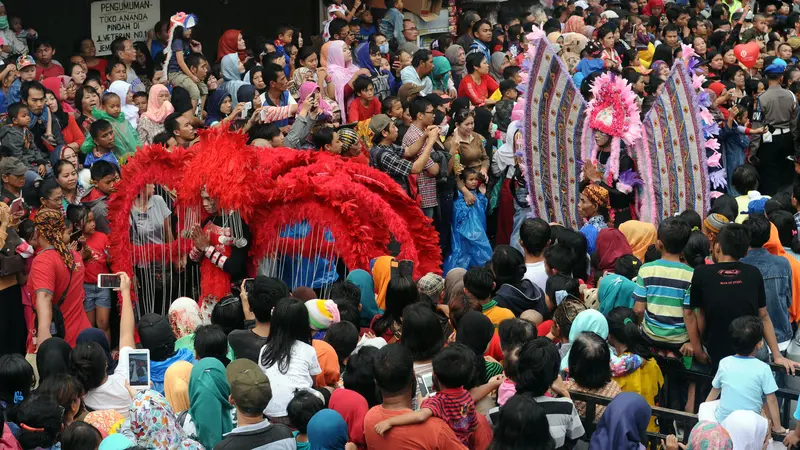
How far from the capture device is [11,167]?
8.12 metres

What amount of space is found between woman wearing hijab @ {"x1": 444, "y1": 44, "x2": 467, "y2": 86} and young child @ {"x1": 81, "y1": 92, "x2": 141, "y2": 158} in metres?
4.50

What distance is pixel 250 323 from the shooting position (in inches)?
250

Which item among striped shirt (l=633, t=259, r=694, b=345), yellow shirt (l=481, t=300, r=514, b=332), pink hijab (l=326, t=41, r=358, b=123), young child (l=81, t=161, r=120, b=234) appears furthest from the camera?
pink hijab (l=326, t=41, r=358, b=123)

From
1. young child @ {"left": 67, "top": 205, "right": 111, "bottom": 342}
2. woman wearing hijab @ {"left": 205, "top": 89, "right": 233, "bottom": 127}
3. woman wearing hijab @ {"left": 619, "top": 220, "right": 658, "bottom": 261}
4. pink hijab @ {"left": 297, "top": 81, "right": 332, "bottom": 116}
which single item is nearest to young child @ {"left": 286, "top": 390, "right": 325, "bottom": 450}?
young child @ {"left": 67, "top": 205, "right": 111, "bottom": 342}

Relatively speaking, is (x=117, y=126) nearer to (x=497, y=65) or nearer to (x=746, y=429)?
(x=497, y=65)

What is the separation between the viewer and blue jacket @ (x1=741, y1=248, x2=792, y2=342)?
6.67 m

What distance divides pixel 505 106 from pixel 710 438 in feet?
21.4

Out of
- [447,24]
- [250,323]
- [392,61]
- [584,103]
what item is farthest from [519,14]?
[250,323]

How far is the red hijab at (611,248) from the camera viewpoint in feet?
23.8

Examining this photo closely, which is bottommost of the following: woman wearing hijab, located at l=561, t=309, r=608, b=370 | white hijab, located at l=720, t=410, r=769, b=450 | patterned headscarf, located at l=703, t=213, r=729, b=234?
white hijab, located at l=720, t=410, r=769, b=450

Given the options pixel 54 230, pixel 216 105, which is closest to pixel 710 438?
pixel 54 230

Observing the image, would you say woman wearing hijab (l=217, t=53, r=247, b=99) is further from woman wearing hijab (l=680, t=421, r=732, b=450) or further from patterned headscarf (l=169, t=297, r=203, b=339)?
woman wearing hijab (l=680, t=421, r=732, b=450)

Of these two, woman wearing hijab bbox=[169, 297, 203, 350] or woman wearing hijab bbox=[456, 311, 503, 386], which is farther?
woman wearing hijab bbox=[169, 297, 203, 350]

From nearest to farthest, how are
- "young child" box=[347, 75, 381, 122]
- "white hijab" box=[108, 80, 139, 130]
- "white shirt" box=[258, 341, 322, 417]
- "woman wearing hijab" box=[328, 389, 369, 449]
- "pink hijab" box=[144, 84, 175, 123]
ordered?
"woman wearing hijab" box=[328, 389, 369, 449], "white shirt" box=[258, 341, 322, 417], "pink hijab" box=[144, 84, 175, 123], "white hijab" box=[108, 80, 139, 130], "young child" box=[347, 75, 381, 122]
